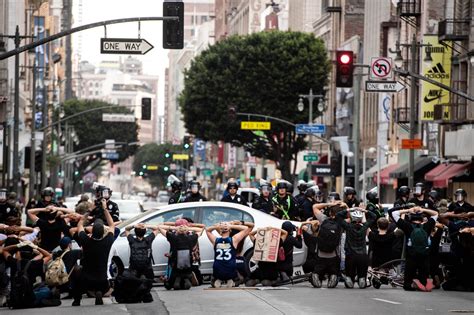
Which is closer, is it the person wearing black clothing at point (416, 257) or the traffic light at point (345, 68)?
the person wearing black clothing at point (416, 257)

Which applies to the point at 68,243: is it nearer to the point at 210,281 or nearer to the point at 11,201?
the point at 210,281

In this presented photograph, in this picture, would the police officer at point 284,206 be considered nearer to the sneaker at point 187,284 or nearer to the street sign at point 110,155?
the sneaker at point 187,284

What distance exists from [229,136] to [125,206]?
49.1 meters

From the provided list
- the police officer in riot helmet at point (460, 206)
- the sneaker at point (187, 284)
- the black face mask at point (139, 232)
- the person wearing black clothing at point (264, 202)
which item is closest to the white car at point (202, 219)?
the sneaker at point (187, 284)

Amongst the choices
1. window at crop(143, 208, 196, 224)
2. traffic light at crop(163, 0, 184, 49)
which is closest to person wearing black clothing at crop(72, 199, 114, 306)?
window at crop(143, 208, 196, 224)

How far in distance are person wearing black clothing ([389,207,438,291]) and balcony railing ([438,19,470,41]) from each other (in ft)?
83.7

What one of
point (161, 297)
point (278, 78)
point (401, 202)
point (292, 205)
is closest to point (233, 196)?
point (292, 205)

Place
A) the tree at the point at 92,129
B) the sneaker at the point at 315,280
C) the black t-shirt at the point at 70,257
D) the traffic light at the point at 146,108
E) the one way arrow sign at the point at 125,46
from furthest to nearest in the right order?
the tree at the point at 92,129 → the traffic light at the point at 146,108 → the one way arrow sign at the point at 125,46 → the sneaker at the point at 315,280 → the black t-shirt at the point at 70,257

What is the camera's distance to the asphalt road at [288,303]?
20.3 m

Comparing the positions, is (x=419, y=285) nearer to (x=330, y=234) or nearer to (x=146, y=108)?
(x=330, y=234)

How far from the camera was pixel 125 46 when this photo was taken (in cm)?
2880

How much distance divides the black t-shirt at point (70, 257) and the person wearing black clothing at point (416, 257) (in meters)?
6.16

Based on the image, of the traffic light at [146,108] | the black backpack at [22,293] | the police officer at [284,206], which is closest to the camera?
the black backpack at [22,293]

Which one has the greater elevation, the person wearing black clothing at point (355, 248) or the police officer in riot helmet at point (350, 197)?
the police officer in riot helmet at point (350, 197)
